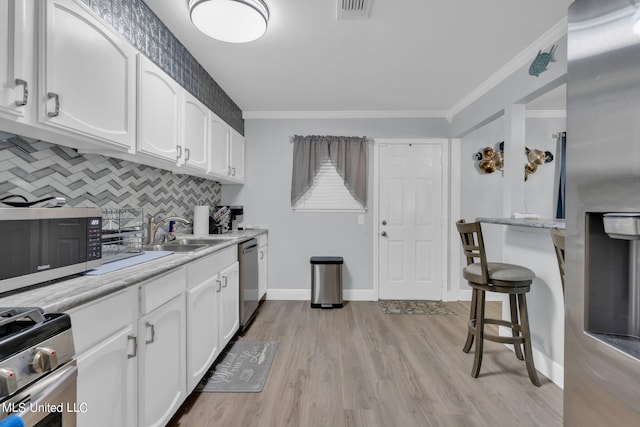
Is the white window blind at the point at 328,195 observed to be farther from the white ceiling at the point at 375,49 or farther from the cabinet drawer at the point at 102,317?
the cabinet drawer at the point at 102,317

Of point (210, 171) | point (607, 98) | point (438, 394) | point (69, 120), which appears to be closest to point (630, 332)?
point (607, 98)

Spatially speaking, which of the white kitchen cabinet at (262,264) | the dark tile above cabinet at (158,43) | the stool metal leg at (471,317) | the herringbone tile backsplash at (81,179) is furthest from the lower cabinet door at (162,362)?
the stool metal leg at (471,317)

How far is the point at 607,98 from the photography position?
697mm

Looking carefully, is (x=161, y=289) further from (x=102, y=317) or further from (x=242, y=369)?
(x=242, y=369)

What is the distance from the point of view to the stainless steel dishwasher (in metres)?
2.75

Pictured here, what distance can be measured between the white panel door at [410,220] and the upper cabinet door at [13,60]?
3.47 meters

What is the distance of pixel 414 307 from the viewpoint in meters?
3.65

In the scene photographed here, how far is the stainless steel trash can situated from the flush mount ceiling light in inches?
101

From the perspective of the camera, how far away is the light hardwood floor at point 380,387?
173cm

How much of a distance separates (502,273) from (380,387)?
1.17 meters

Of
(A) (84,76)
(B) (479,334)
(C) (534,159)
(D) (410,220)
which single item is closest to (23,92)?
(A) (84,76)

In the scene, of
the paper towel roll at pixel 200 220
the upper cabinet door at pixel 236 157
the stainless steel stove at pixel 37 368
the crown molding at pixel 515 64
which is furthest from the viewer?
the upper cabinet door at pixel 236 157

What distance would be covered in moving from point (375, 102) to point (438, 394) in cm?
304

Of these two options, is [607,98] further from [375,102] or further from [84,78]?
[375,102]
